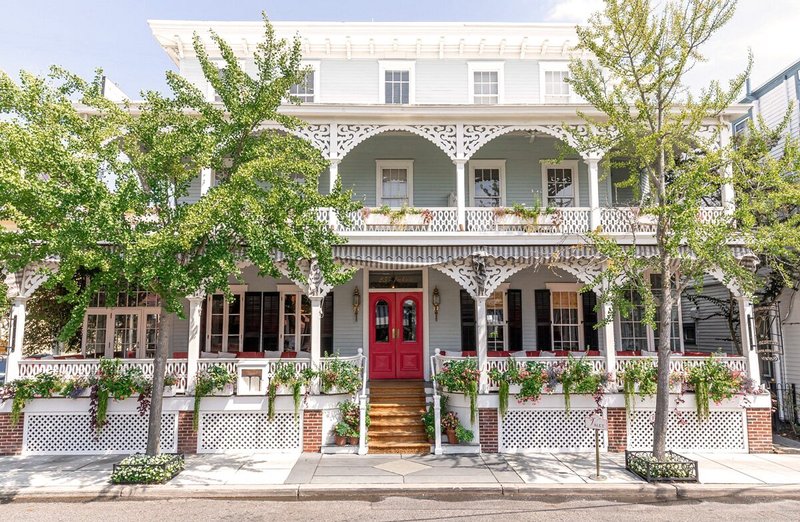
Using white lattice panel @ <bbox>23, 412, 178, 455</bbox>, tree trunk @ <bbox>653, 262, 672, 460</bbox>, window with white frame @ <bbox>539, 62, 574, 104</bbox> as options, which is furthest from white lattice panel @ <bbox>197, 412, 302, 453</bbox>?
window with white frame @ <bbox>539, 62, 574, 104</bbox>

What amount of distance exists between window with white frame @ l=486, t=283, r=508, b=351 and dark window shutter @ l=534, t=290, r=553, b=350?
2.98ft

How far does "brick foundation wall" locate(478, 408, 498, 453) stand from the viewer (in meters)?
10.5

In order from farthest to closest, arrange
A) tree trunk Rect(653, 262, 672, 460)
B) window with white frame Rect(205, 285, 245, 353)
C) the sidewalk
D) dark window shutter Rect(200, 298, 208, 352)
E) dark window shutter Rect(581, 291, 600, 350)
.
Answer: dark window shutter Rect(581, 291, 600, 350) → window with white frame Rect(205, 285, 245, 353) → dark window shutter Rect(200, 298, 208, 352) → tree trunk Rect(653, 262, 672, 460) → the sidewalk

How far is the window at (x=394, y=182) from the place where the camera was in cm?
1410

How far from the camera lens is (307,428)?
416 inches

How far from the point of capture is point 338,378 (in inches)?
422

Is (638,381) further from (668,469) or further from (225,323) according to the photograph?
(225,323)

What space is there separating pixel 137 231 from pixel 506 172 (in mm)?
9841

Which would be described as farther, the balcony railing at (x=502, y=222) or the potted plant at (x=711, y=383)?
the balcony railing at (x=502, y=222)

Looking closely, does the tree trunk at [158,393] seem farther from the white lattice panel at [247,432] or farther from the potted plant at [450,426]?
the potted plant at [450,426]

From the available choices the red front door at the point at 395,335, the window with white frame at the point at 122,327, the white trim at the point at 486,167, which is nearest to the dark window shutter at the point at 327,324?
the red front door at the point at 395,335

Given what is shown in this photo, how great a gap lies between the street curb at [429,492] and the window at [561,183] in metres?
8.11

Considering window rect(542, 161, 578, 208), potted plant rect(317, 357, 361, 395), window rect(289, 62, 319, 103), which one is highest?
window rect(289, 62, 319, 103)

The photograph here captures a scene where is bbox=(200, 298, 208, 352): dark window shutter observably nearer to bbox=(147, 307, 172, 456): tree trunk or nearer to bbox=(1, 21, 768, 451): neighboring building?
bbox=(1, 21, 768, 451): neighboring building
